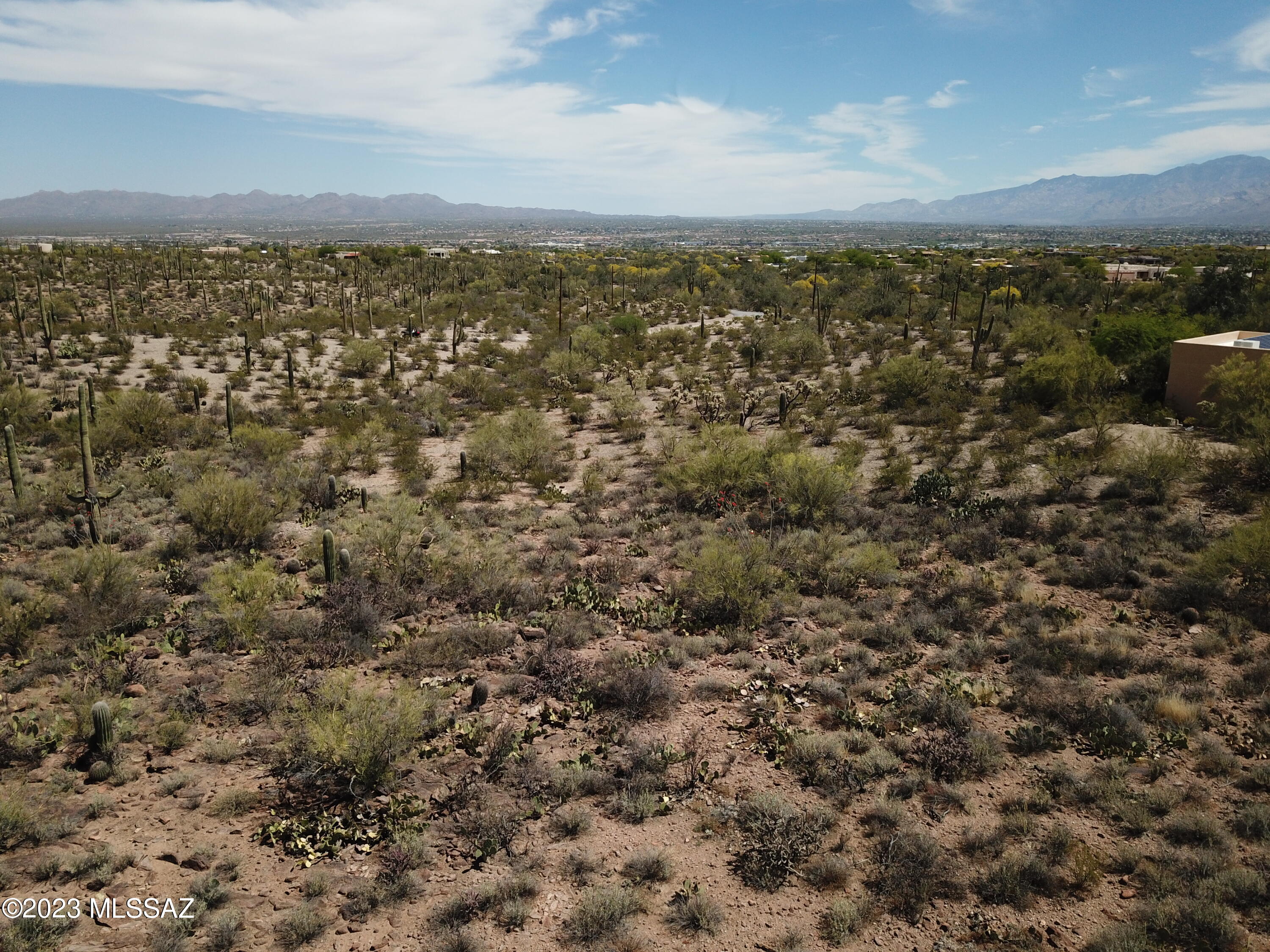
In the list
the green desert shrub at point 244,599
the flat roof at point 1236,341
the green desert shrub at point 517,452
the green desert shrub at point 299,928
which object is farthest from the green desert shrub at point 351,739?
the flat roof at point 1236,341

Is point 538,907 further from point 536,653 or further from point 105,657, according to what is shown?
point 105,657

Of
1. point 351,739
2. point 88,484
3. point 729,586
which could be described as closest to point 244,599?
point 88,484

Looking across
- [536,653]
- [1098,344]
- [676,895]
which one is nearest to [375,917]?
[676,895]

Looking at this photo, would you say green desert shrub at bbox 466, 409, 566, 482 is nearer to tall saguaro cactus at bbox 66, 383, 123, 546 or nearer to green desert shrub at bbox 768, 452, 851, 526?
green desert shrub at bbox 768, 452, 851, 526

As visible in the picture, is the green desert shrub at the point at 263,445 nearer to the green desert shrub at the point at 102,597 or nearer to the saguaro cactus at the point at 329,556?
the green desert shrub at the point at 102,597

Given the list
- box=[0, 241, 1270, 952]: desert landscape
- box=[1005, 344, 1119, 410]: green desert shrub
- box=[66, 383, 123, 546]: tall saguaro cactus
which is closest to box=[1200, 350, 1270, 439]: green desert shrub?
box=[0, 241, 1270, 952]: desert landscape

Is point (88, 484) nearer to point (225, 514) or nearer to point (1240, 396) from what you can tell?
point (225, 514)

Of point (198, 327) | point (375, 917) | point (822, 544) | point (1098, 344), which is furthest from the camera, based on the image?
point (198, 327)

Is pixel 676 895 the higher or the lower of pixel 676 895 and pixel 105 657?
A: the lower
